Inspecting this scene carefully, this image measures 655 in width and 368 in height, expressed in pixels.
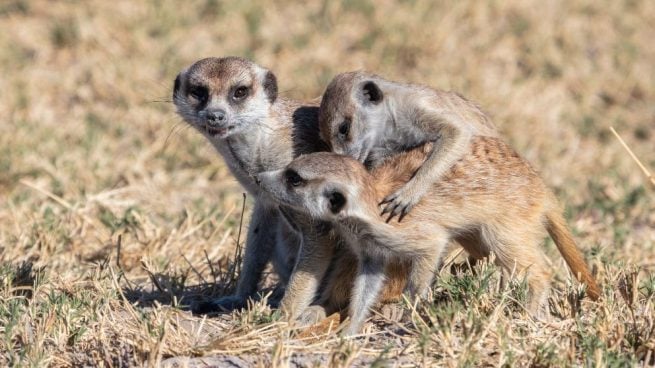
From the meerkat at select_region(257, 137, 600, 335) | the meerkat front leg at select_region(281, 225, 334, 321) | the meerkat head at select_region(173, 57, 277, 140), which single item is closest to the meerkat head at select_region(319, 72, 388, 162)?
the meerkat at select_region(257, 137, 600, 335)

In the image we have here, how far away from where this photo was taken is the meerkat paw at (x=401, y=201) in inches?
191

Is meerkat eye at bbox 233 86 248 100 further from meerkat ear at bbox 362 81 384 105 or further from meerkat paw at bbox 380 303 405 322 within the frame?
meerkat paw at bbox 380 303 405 322

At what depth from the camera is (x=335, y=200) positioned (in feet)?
15.6

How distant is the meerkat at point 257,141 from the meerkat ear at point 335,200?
1.25ft

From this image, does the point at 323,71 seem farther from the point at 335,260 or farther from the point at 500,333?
the point at 500,333

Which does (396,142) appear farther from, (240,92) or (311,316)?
(311,316)

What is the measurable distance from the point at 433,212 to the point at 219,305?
4.36ft

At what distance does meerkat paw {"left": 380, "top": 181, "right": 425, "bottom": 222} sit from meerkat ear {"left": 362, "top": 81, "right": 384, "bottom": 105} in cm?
80

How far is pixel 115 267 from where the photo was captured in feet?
20.0

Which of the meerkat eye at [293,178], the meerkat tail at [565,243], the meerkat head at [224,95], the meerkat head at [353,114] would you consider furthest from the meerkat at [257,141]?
the meerkat tail at [565,243]

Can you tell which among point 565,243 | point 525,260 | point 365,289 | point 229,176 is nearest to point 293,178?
point 365,289

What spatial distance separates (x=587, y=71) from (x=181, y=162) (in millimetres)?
4248

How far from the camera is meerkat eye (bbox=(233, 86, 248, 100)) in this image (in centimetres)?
552

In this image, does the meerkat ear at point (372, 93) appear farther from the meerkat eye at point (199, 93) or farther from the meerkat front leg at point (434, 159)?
the meerkat eye at point (199, 93)
